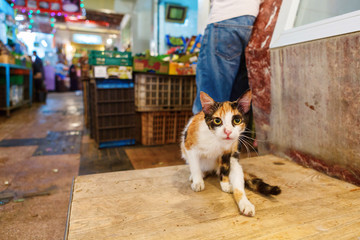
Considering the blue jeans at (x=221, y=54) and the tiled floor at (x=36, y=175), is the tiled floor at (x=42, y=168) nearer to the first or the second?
the tiled floor at (x=36, y=175)

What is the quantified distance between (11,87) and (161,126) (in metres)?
4.15

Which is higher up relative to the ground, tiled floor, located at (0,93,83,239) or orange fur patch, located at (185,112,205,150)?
orange fur patch, located at (185,112,205,150)

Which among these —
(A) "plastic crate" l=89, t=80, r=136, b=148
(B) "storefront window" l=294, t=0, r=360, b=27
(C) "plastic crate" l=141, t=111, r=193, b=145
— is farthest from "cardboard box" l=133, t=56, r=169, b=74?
(B) "storefront window" l=294, t=0, r=360, b=27

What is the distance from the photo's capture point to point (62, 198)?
205cm

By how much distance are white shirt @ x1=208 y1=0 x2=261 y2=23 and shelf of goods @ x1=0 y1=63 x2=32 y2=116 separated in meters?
5.05

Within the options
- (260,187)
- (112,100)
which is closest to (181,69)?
(112,100)

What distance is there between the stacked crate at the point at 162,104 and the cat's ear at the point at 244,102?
2.43 meters

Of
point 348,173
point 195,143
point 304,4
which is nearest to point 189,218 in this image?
point 195,143

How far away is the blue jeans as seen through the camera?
177cm

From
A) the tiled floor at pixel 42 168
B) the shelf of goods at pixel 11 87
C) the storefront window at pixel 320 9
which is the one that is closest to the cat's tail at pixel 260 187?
the storefront window at pixel 320 9

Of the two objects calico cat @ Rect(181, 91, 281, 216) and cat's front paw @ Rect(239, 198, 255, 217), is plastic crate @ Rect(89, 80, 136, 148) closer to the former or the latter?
calico cat @ Rect(181, 91, 281, 216)

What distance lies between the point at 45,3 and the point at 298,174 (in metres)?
10.8

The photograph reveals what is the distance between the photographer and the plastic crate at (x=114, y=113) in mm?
3305

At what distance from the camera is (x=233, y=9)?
1.76 m
